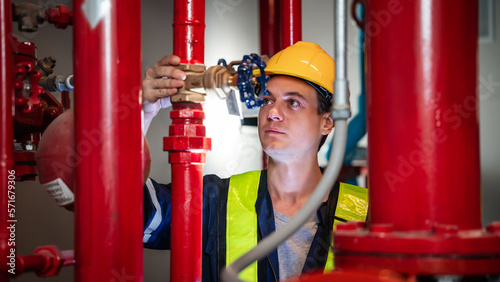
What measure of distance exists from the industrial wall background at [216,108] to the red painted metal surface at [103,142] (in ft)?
3.02

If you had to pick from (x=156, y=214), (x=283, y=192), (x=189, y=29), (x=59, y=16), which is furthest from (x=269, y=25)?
(x=59, y=16)

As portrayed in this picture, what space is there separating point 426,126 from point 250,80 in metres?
0.45

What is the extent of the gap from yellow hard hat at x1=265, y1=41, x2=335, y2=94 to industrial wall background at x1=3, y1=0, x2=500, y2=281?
0.37 m

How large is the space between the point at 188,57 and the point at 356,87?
1499mm

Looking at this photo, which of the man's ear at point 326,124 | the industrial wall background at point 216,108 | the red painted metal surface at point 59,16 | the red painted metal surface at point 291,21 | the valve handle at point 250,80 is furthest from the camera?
the man's ear at point 326,124

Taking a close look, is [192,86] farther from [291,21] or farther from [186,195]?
[291,21]

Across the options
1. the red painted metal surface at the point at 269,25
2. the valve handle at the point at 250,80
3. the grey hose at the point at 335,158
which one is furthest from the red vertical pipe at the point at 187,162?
the red painted metal surface at the point at 269,25

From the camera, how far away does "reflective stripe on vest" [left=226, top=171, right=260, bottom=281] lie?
1.63 metres

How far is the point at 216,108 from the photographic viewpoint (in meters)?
2.09

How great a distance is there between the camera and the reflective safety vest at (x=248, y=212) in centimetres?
164

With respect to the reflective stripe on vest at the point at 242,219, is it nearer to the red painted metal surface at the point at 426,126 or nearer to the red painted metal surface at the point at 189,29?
the red painted metal surface at the point at 189,29

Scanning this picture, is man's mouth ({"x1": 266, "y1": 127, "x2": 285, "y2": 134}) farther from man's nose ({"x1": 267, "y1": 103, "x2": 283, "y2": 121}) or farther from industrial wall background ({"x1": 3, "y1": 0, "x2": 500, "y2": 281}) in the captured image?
industrial wall background ({"x1": 3, "y1": 0, "x2": 500, "y2": 281})

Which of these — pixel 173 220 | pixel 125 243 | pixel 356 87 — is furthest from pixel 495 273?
pixel 356 87

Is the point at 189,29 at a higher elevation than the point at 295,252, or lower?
higher
